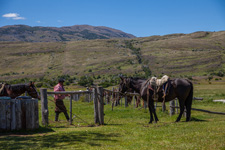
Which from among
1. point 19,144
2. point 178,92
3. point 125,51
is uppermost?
point 125,51

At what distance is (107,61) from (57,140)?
10927cm

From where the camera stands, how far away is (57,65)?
380 ft

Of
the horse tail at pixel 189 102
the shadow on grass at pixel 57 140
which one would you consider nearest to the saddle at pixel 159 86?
the horse tail at pixel 189 102

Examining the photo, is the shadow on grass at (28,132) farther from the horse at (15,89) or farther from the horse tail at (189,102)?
the horse tail at (189,102)

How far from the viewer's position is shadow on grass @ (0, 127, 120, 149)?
7.87 m

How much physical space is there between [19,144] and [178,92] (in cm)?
787

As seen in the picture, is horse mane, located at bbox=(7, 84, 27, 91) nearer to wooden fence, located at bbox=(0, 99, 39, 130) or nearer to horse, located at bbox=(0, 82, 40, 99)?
horse, located at bbox=(0, 82, 40, 99)

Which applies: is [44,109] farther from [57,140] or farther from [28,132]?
[57,140]

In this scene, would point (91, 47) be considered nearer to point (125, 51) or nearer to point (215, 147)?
point (125, 51)

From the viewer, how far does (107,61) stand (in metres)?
118

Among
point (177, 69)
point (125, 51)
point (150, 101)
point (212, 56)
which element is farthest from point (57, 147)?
point (125, 51)

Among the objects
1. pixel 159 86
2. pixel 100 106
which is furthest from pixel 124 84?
pixel 100 106

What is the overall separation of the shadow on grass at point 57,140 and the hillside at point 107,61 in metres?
78.0

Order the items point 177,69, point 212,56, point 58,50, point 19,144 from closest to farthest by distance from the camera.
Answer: point 19,144, point 177,69, point 212,56, point 58,50
